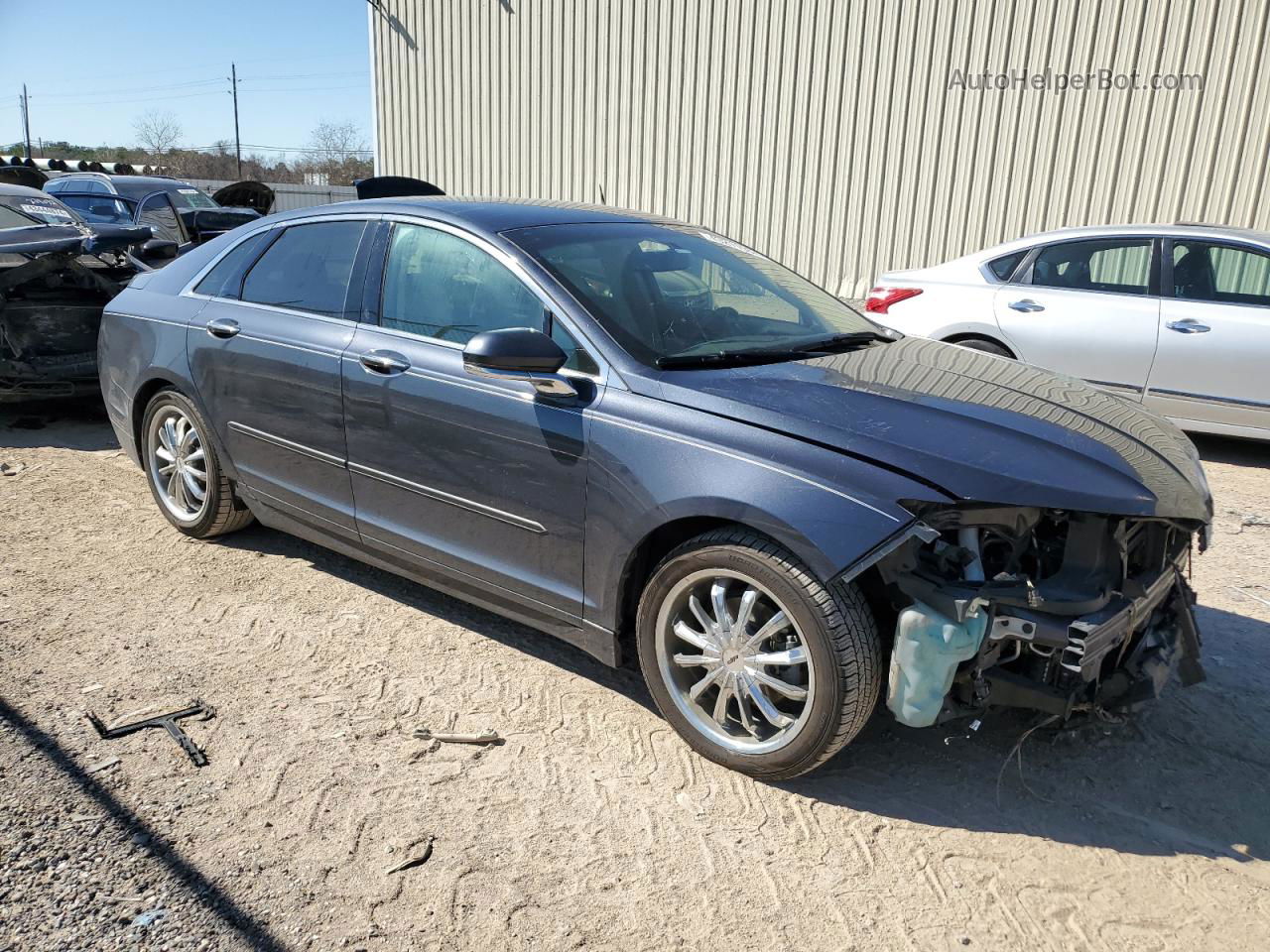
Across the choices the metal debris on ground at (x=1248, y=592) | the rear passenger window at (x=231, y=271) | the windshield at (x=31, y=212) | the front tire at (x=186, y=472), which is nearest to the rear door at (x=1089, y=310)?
the metal debris on ground at (x=1248, y=592)

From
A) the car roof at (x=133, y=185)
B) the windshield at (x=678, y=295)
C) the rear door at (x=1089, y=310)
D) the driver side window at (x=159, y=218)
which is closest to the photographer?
the windshield at (x=678, y=295)

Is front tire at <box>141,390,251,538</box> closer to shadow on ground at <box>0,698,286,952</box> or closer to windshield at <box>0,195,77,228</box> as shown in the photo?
shadow on ground at <box>0,698,286,952</box>

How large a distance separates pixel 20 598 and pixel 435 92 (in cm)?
1249

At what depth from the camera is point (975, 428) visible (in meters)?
2.81

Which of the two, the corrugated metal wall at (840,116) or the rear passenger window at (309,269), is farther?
the corrugated metal wall at (840,116)

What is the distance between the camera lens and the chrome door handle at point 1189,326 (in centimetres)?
642

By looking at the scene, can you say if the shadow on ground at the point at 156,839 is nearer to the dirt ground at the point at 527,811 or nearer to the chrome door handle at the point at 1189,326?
the dirt ground at the point at 527,811

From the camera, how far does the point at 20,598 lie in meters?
4.11

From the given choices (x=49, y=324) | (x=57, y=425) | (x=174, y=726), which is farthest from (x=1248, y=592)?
(x=57, y=425)

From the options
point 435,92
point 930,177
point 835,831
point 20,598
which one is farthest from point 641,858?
point 435,92

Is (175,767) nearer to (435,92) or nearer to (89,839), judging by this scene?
(89,839)

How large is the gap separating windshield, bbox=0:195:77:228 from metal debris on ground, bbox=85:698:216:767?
5339 mm

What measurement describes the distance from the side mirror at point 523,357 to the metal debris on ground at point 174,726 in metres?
1.47

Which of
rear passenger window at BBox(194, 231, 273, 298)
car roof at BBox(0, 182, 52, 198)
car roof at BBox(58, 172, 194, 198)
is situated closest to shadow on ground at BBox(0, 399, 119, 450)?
car roof at BBox(0, 182, 52, 198)
